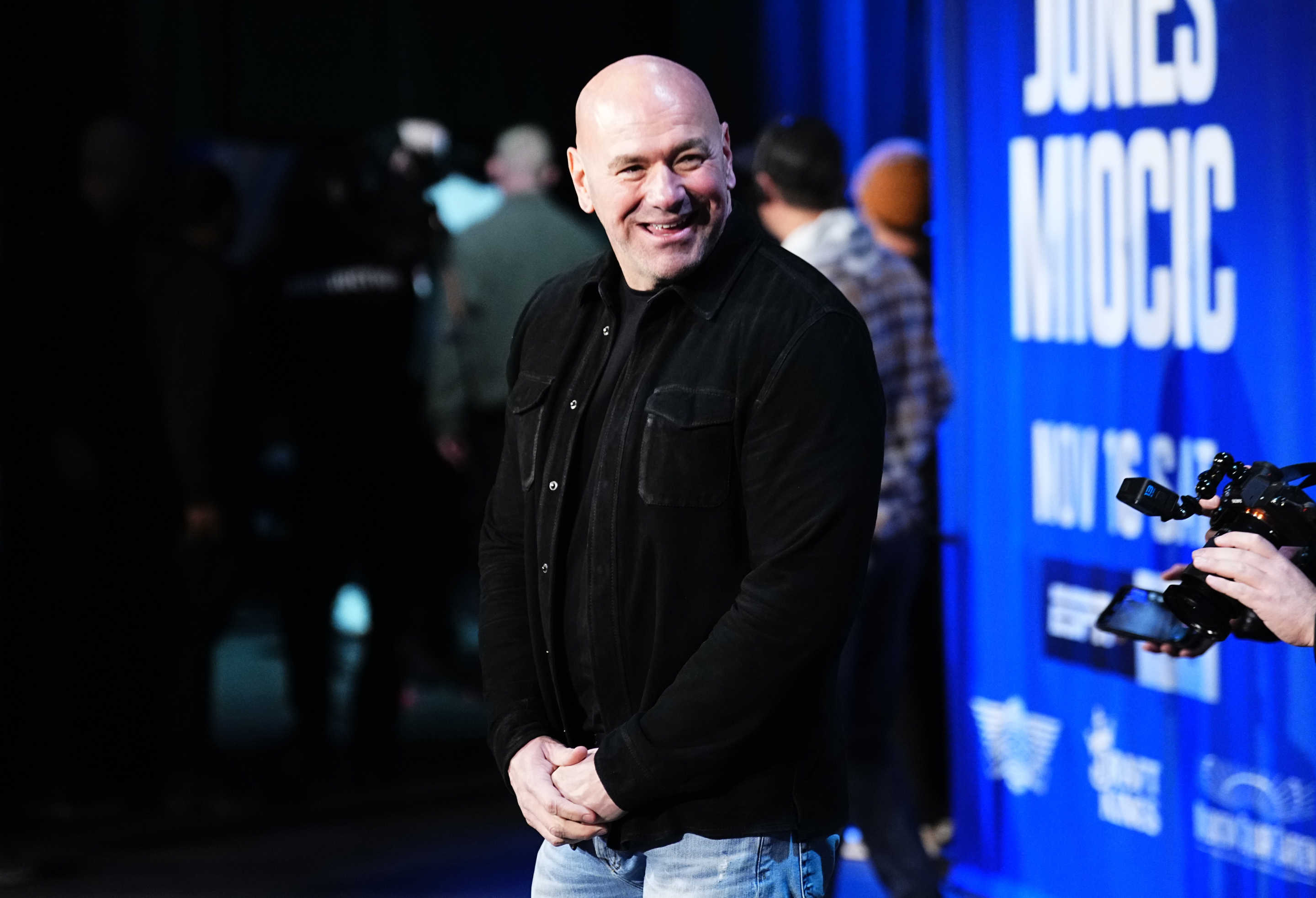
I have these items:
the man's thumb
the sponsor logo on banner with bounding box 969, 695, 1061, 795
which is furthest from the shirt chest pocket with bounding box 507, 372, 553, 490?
the sponsor logo on banner with bounding box 969, 695, 1061, 795

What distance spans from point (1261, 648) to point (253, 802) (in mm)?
3117

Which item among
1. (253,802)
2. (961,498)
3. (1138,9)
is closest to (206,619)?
(253,802)

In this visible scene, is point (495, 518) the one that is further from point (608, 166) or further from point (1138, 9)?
point (1138, 9)

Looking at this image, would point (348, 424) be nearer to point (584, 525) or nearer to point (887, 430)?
point (887, 430)

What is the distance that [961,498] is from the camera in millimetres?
3971

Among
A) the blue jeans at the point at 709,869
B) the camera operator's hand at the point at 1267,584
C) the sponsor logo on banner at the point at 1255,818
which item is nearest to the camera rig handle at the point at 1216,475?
the camera operator's hand at the point at 1267,584

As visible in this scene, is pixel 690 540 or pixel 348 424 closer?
pixel 690 540

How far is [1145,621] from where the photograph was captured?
8.09ft

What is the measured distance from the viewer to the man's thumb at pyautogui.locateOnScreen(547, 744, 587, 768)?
6.85 feet

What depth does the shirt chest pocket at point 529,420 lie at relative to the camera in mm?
2213

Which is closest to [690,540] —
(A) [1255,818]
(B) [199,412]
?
(A) [1255,818]

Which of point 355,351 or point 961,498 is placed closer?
point 961,498

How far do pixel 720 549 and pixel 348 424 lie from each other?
3.14 meters

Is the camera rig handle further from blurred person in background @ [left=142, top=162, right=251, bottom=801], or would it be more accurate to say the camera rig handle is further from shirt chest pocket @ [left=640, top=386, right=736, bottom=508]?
blurred person in background @ [left=142, top=162, right=251, bottom=801]
